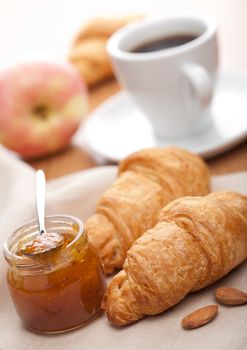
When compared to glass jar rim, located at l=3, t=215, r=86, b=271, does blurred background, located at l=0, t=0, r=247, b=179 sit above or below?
below

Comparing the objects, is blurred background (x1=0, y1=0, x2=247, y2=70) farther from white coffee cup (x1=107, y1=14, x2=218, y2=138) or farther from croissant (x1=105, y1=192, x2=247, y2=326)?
croissant (x1=105, y1=192, x2=247, y2=326)

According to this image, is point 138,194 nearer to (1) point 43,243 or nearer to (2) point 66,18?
(1) point 43,243

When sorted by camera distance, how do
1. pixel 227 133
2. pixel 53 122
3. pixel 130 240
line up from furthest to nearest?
pixel 53 122 → pixel 227 133 → pixel 130 240

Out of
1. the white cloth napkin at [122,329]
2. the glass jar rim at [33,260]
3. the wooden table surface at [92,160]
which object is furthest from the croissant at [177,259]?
the wooden table surface at [92,160]

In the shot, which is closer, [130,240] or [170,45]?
[130,240]

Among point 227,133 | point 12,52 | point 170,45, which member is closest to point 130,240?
point 227,133

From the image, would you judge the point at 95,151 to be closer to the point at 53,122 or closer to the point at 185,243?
the point at 53,122

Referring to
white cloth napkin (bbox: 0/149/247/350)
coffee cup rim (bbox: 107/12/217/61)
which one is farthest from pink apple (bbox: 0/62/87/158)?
white cloth napkin (bbox: 0/149/247/350)
